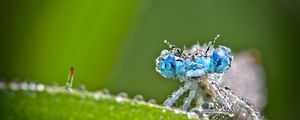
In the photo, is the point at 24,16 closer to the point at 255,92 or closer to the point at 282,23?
the point at 255,92

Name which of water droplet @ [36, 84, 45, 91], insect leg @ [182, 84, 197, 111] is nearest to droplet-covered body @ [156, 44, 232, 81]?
insect leg @ [182, 84, 197, 111]

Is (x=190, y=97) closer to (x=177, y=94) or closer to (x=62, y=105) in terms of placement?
(x=177, y=94)

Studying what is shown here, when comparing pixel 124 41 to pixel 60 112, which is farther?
pixel 124 41

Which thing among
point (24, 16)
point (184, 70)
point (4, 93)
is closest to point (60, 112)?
point (4, 93)

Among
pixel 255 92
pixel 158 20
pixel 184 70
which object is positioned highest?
pixel 158 20

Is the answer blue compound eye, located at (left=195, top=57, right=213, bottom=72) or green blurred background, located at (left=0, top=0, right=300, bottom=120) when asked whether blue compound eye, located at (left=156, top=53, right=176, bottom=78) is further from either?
green blurred background, located at (left=0, top=0, right=300, bottom=120)

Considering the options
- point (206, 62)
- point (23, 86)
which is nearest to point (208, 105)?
point (206, 62)

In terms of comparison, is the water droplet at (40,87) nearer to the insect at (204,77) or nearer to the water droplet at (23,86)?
the water droplet at (23,86)
